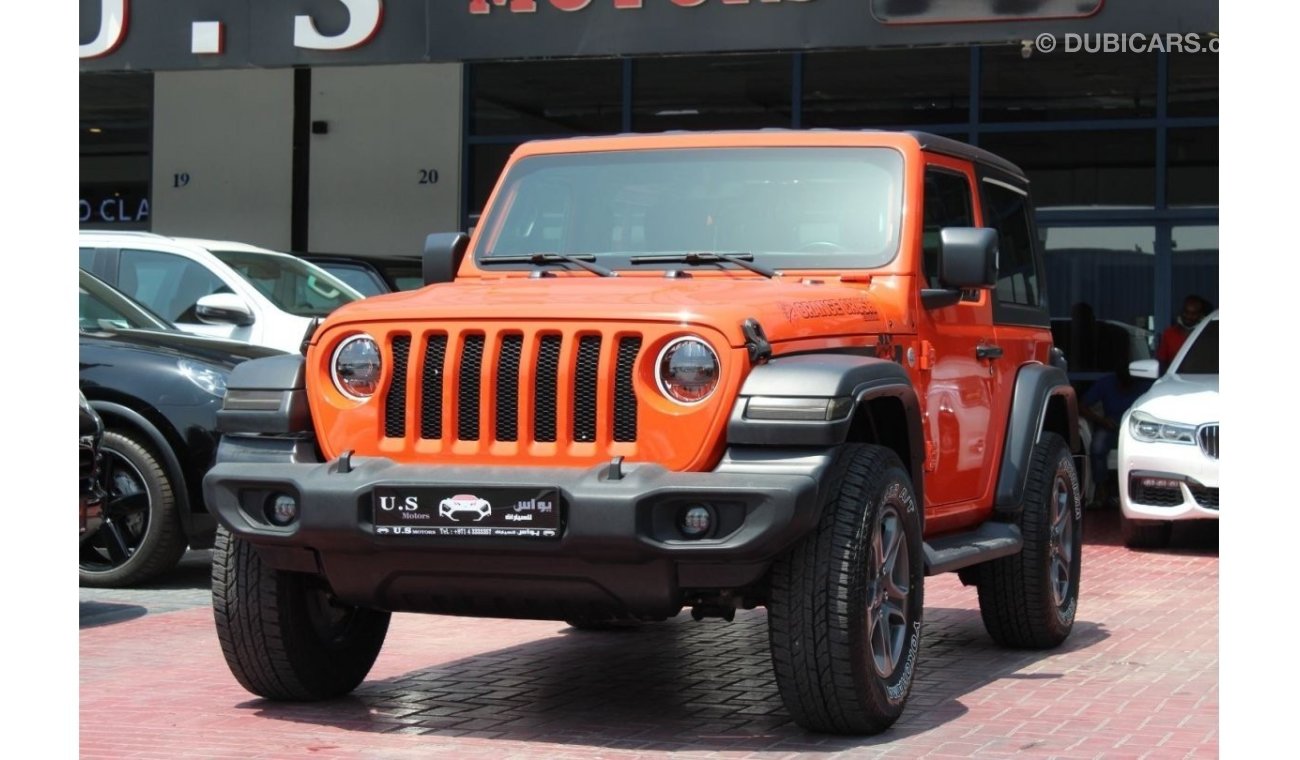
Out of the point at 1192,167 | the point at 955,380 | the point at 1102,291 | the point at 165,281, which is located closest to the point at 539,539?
the point at 955,380

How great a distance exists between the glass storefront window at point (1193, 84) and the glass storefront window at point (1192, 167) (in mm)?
216

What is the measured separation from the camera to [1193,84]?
1806 cm

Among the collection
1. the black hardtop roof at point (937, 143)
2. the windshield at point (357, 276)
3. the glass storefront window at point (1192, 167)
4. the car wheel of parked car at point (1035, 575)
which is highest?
the glass storefront window at point (1192, 167)

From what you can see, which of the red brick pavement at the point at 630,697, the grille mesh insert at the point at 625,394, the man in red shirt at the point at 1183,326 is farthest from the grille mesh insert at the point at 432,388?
the man in red shirt at the point at 1183,326

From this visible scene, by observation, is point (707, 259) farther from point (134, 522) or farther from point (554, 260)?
point (134, 522)

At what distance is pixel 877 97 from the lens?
19.3 meters

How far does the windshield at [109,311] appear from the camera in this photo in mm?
11078

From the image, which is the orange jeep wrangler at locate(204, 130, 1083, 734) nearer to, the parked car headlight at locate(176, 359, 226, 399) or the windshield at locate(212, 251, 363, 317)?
the parked car headlight at locate(176, 359, 226, 399)

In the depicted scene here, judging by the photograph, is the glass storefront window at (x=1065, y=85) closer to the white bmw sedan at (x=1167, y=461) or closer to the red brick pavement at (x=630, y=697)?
the white bmw sedan at (x=1167, y=461)

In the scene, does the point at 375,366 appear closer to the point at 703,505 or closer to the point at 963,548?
the point at 703,505

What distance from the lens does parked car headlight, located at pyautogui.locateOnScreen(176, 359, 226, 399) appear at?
408 inches

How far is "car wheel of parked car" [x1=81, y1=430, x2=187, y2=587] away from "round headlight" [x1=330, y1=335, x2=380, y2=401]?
3895 mm

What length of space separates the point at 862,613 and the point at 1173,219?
12.3 meters
